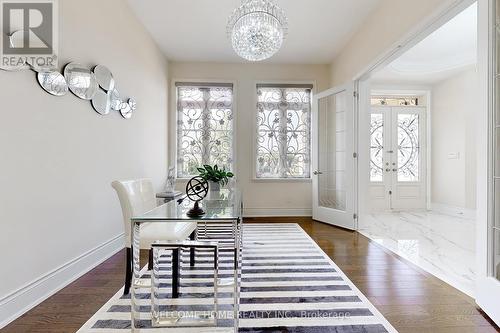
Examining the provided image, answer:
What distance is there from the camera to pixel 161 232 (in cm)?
205

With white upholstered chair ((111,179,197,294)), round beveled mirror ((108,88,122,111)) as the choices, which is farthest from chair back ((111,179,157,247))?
round beveled mirror ((108,88,122,111))

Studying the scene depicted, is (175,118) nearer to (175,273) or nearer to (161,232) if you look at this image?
(161,232)

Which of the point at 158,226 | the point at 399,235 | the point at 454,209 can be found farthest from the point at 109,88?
the point at 454,209

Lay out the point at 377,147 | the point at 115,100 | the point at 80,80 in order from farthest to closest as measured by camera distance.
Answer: the point at 377,147
the point at 115,100
the point at 80,80

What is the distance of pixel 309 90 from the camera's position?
203 inches

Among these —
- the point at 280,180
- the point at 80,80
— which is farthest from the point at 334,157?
the point at 80,80

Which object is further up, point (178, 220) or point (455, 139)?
point (455, 139)

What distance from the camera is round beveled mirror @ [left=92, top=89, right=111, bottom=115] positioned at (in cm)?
255

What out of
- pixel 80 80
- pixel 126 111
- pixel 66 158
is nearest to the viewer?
pixel 66 158

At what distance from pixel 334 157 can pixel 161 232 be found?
10.7 ft

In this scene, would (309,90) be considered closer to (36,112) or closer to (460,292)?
(460,292)

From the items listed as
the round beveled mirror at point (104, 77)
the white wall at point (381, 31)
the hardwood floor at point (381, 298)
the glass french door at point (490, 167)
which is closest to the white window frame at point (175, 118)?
the white wall at point (381, 31)

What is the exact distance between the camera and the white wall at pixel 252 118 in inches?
198

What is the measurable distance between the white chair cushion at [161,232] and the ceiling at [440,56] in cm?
415
